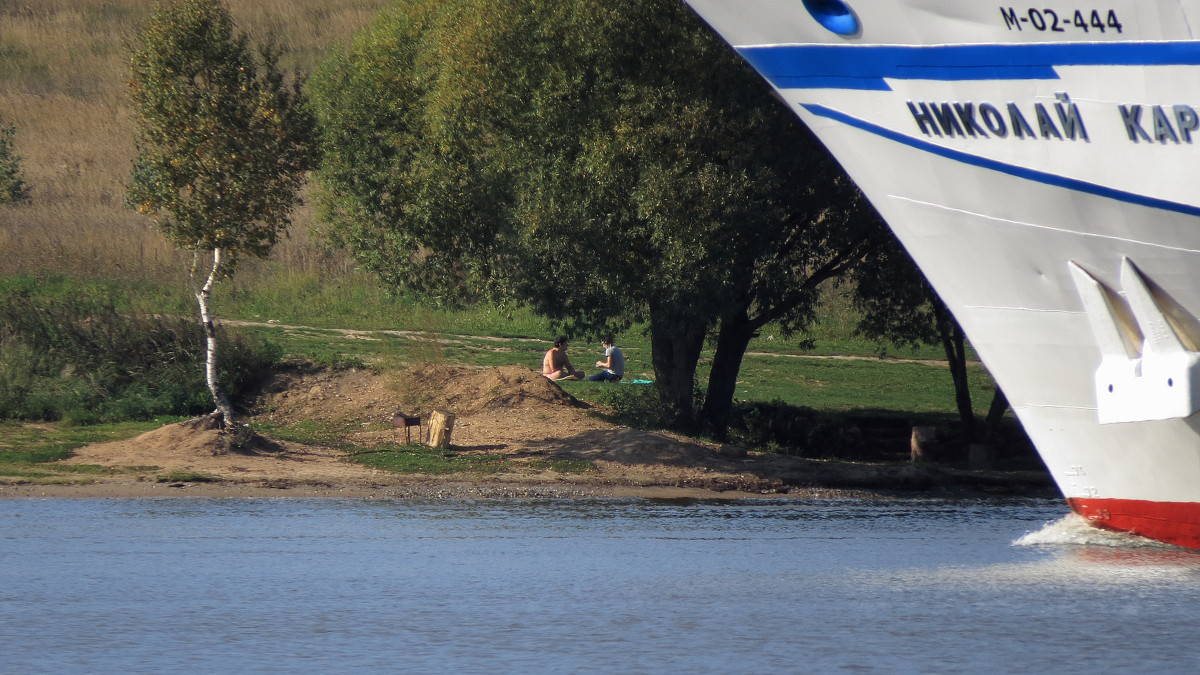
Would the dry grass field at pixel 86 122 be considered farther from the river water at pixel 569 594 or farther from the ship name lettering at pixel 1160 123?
the ship name lettering at pixel 1160 123

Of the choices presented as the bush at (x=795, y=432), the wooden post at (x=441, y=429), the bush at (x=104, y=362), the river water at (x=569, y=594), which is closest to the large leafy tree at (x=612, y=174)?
the bush at (x=795, y=432)

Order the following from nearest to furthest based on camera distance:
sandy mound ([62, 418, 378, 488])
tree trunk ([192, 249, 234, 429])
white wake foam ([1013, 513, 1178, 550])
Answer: white wake foam ([1013, 513, 1178, 550])
sandy mound ([62, 418, 378, 488])
tree trunk ([192, 249, 234, 429])

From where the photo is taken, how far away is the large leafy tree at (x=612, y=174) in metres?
19.8

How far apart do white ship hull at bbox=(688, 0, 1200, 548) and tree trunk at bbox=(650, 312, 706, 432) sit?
9.58 m

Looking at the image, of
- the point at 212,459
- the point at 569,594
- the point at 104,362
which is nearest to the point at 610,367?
the point at 104,362

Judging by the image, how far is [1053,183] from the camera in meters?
12.0

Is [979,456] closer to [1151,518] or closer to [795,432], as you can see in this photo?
[795,432]

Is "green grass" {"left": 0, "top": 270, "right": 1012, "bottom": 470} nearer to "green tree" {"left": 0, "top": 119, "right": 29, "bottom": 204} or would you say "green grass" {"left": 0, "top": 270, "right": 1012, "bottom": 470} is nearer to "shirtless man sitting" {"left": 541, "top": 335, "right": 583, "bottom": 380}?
"shirtless man sitting" {"left": 541, "top": 335, "right": 583, "bottom": 380}

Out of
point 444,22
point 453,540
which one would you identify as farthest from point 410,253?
point 453,540

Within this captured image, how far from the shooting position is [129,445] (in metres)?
20.1

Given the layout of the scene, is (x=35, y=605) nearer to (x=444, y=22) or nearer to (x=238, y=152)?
(x=238, y=152)

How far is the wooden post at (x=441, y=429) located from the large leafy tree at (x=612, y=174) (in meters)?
2.12

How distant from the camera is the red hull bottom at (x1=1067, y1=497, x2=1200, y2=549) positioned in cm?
1302

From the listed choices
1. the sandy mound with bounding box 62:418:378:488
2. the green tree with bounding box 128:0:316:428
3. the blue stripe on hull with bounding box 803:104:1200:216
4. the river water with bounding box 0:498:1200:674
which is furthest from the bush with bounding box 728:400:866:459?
the blue stripe on hull with bounding box 803:104:1200:216
